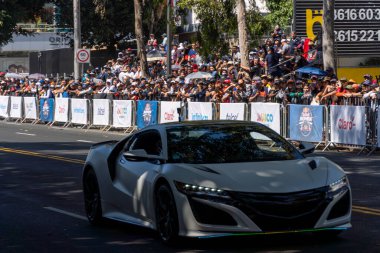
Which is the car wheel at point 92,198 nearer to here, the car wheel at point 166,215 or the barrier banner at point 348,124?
→ the car wheel at point 166,215

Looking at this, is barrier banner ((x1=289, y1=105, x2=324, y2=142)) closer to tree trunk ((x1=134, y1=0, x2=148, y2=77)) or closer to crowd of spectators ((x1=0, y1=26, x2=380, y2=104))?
crowd of spectators ((x1=0, y1=26, x2=380, y2=104))

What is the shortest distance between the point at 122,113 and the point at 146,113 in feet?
6.40

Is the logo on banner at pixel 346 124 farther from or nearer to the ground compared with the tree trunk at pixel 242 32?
nearer to the ground

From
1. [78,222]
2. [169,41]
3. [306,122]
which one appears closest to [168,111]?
[169,41]

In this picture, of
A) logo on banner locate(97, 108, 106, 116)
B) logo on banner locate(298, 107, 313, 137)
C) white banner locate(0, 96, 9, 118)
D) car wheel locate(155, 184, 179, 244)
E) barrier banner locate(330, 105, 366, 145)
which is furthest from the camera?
white banner locate(0, 96, 9, 118)

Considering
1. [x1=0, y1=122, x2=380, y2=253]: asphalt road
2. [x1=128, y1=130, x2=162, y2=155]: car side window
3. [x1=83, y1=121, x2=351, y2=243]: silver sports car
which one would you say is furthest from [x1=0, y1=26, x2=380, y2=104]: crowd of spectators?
[x1=83, y1=121, x2=351, y2=243]: silver sports car

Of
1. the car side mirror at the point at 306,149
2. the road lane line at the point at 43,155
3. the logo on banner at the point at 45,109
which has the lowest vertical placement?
the road lane line at the point at 43,155

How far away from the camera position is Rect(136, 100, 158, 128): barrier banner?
3328 cm

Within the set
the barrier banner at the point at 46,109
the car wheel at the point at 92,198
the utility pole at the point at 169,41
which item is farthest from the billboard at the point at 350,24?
the car wheel at the point at 92,198

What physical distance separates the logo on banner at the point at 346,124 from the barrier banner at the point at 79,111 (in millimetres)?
15878

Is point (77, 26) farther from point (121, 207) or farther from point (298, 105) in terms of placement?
point (121, 207)

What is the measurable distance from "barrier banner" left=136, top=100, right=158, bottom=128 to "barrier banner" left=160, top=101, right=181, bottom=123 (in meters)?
0.38

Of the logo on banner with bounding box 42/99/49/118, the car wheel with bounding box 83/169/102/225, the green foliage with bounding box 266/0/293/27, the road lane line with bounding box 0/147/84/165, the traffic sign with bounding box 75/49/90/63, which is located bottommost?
the road lane line with bounding box 0/147/84/165

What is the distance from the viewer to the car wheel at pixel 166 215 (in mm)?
9836
